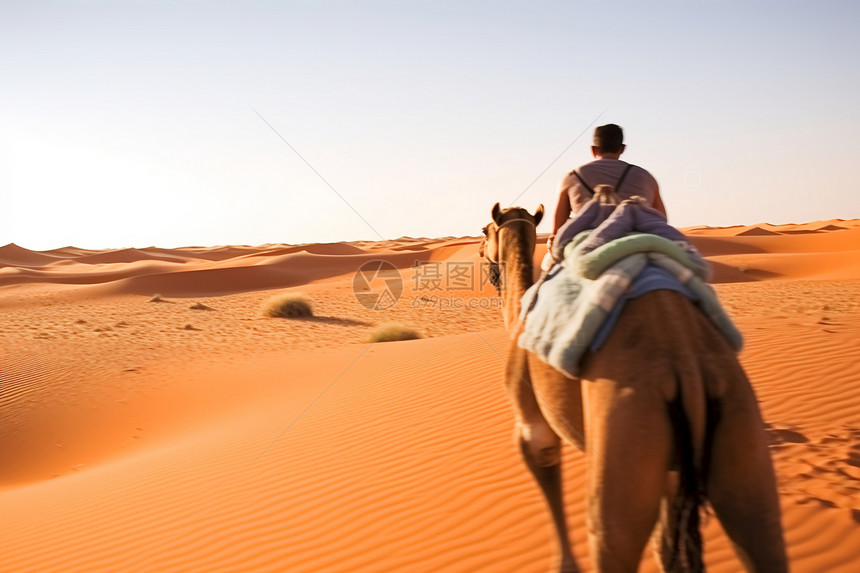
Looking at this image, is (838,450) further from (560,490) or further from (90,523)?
(90,523)

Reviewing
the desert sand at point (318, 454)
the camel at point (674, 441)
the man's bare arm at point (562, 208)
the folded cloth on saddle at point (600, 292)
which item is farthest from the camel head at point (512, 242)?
the desert sand at point (318, 454)

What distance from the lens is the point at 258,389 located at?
11312 mm

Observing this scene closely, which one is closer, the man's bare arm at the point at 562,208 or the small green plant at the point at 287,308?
the man's bare arm at the point at 562,208

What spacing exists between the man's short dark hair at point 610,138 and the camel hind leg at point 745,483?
1814mm

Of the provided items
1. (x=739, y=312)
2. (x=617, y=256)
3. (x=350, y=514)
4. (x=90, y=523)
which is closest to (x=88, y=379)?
(x=90, y=523)

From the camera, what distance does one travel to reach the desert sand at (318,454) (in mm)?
4648

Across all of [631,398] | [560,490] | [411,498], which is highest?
[631,398]

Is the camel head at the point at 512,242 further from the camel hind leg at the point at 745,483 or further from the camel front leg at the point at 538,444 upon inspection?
the camel hind leg at the point at 745,483

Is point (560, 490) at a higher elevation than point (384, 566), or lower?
higher

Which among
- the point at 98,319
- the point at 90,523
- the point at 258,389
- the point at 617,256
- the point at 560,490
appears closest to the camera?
the point at 617,256

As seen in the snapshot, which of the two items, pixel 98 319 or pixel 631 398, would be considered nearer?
pixel 631 398

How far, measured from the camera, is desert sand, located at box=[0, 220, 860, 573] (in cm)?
465

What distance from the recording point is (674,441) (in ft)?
7.67

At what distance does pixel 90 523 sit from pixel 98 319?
1814cm
